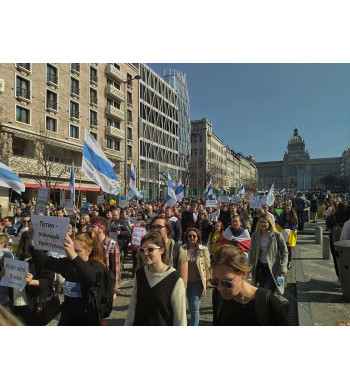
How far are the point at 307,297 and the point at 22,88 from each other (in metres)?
29.2

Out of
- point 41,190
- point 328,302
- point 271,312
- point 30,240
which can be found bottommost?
point 328,302

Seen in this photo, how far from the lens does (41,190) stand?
373 inches

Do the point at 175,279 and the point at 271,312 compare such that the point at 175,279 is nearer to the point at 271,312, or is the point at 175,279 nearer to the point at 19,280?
the point at 271,312

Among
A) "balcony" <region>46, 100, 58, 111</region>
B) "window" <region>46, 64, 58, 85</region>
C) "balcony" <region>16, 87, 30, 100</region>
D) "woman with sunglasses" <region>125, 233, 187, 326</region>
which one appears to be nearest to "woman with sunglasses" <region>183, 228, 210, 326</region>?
"woman with sunglasses" <region>125, 233, 187, 326</region>

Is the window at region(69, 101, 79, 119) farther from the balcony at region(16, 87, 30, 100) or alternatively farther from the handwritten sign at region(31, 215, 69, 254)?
the handwritten sign at region(31, 215, 69, 254)

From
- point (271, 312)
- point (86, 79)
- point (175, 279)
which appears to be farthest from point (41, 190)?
point (86, 79)

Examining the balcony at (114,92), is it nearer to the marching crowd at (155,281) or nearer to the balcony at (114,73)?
the balcony at (114,73)

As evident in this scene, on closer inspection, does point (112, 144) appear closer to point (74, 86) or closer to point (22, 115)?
point (74, 86)

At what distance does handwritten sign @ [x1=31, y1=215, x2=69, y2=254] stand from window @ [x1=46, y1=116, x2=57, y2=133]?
30.1m

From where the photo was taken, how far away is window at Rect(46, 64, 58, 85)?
30.8m

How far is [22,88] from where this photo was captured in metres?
27.7

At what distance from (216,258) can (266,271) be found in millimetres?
2690

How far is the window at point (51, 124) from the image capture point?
30812 mm

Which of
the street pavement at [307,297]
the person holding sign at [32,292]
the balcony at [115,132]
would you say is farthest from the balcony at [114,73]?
the person holding sign at [32,292]
